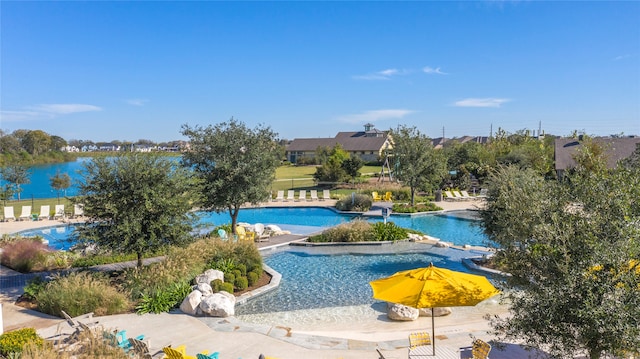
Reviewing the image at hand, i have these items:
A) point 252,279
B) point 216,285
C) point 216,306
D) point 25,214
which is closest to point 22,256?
point 216,285

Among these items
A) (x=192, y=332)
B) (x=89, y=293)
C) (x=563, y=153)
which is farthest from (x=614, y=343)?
(x=563, y=153)

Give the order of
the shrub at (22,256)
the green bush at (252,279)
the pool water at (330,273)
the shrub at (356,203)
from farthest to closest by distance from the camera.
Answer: the shrub at (356,203), the shrub at (22,256), the green bush at (252,279), the pool water at (330,273)

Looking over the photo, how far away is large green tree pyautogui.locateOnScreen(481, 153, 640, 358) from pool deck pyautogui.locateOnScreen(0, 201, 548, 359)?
1946 mm

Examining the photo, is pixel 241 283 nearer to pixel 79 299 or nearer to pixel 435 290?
pixel 79 299

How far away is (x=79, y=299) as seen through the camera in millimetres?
10250

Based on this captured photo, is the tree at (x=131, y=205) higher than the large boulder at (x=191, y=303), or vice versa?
the tree at (x=131, y=205)

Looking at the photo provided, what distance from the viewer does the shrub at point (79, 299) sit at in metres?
10.1

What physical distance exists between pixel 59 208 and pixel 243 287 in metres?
18.9

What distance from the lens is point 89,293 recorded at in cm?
1036

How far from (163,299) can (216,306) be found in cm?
155

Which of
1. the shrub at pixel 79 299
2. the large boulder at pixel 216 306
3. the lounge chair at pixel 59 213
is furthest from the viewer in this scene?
the lounge chair at pixel 59 213

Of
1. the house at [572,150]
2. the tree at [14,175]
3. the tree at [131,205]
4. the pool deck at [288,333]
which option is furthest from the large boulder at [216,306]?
the house at [572,150]

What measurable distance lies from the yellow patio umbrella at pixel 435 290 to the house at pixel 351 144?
63.7 metres

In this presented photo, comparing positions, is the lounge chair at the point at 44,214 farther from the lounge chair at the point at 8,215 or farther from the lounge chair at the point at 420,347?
the lounge chair at the point at 420,347
